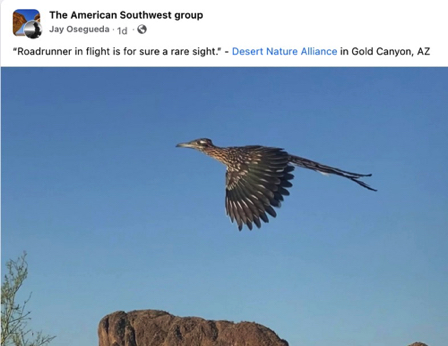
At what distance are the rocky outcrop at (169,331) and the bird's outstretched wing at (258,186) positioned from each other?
136ft

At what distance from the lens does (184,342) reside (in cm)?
5438

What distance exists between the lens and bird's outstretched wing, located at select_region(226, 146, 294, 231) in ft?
33.8

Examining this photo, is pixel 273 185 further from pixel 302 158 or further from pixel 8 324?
pixel 8 324

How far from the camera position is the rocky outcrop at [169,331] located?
52.1 metres
